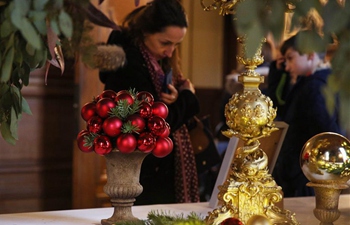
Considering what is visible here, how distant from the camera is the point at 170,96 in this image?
2049 millimetres

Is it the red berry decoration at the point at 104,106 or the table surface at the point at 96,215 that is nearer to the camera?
the red berry decoration at the point at 104,106

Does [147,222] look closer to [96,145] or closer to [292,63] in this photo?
[96,145]

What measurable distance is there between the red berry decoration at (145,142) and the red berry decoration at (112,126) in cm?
4

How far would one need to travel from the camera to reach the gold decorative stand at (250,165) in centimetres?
115

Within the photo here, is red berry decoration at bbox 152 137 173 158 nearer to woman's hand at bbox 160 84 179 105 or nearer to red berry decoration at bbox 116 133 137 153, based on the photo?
red berry decoration at bbox 116 133 137 153

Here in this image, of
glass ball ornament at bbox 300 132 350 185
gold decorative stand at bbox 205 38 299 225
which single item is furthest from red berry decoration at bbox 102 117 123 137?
glass ball ornament at bbox 300 132 350 185

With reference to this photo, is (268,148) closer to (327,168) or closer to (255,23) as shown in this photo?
(327,168)

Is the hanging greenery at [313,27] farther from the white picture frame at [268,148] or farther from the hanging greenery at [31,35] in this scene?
the white picture frame at [268,148]

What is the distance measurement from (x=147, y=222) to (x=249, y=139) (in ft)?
0.79

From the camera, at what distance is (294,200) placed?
159cm

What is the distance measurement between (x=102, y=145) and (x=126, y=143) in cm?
4

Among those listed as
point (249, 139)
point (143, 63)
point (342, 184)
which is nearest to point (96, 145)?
point (249, 139)

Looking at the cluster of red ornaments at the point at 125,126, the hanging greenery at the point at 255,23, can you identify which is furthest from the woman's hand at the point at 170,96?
the hanging greenery at the point at 255,23

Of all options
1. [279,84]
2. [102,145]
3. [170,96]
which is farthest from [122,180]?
[279,84]
